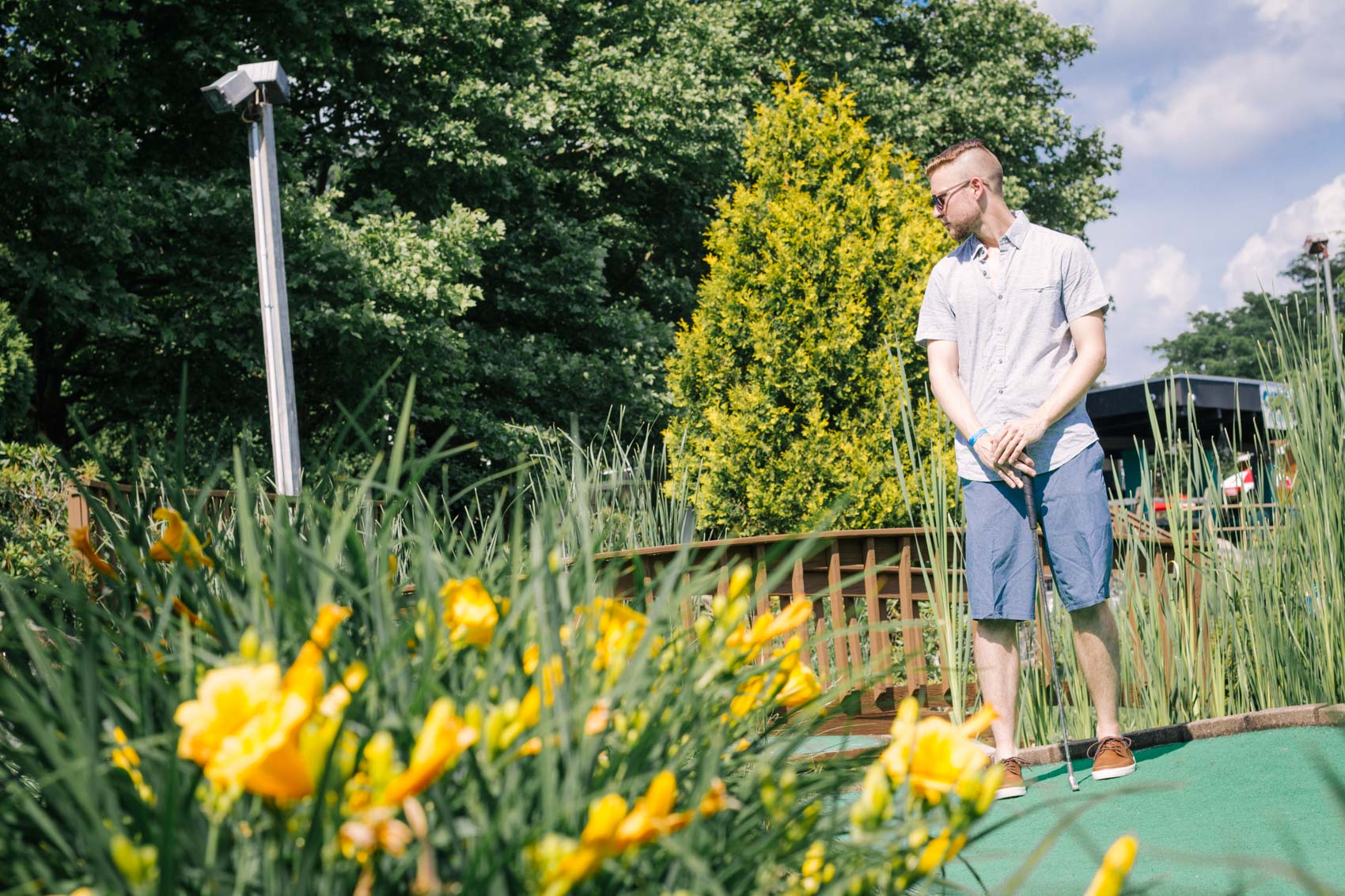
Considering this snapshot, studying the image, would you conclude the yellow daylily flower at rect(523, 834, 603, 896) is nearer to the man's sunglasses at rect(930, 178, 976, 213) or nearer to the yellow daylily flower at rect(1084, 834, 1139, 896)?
the yellow daylily flower at rect(1084, 834, 1139, 896)

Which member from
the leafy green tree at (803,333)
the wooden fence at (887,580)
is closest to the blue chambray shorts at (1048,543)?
the wooden fence at (887,580)

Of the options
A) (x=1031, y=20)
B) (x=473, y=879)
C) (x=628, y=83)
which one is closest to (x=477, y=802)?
(x=473, y=879)

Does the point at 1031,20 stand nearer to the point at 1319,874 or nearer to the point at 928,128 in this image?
the point at 928,128

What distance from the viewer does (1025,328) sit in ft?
9.79

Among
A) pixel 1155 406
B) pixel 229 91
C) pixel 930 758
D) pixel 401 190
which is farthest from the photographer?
pixel 1155 406

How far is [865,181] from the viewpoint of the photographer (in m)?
7.86

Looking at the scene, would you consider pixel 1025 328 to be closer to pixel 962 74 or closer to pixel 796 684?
pixel 796 684

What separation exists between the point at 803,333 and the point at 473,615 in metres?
6.63

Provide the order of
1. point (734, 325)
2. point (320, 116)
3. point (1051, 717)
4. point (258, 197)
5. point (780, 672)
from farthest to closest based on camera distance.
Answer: point (320, 116), point (734, 325), point (258, 197), point (1051, 717), point (780, 672)

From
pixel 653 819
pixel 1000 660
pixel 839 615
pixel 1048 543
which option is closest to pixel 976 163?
pixel 1048 543

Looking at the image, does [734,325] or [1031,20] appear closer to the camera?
[734,325]

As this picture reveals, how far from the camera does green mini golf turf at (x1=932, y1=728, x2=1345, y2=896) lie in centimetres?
191

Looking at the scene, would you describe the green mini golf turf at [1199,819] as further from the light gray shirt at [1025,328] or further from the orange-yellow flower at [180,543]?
the orange-yellow flower at [180,543]

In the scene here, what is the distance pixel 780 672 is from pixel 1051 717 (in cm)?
265
